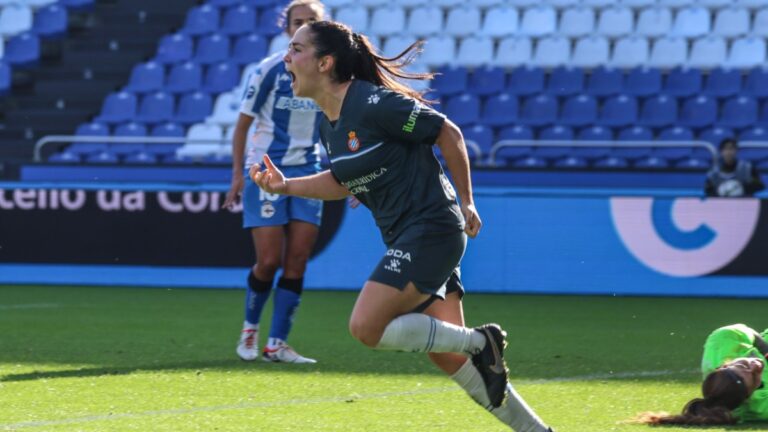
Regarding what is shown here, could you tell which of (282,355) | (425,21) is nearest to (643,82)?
(425,21)

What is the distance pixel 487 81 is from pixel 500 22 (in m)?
1.32

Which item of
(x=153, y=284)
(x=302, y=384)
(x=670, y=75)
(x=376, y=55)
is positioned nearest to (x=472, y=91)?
(x=670, y=75)

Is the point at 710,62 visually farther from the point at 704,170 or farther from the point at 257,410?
the point at 257,410

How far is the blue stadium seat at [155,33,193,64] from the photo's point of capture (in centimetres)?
1922

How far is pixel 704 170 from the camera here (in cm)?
1487

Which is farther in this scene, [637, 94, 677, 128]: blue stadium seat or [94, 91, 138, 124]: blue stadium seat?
[94, 91, 138, 124]: blue stadium seat

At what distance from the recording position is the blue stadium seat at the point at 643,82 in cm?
1705

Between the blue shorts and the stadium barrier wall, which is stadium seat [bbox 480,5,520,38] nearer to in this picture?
the stadium barrier wall

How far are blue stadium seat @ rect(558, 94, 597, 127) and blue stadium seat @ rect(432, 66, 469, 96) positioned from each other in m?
1.46

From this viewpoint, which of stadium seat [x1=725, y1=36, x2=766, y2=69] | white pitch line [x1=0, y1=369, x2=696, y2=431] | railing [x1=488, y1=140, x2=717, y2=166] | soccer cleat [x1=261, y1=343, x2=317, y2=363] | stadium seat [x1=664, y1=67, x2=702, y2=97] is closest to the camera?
white pitch line [x1=0, y1=369, x2=696, y2=431]

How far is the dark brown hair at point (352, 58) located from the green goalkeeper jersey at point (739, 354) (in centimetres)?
185

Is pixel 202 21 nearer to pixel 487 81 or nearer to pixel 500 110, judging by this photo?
pixel 487 81

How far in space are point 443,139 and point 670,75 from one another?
12686mm

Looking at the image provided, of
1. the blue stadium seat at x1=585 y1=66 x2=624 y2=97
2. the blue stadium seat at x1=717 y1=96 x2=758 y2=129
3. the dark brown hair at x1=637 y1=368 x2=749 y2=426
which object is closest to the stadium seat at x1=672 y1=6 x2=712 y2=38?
the blue stadium seat at x1=585 y1=66 x2=624 y2=97
